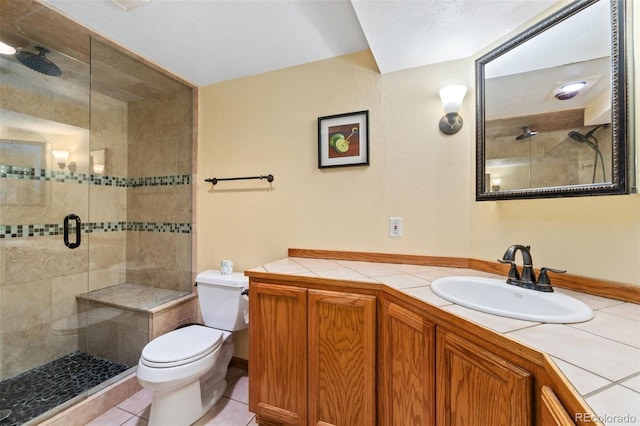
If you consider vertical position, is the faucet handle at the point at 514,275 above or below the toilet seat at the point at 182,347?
above

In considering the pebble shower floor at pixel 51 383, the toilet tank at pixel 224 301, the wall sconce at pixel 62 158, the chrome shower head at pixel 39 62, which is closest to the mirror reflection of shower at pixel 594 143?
the toilet tank at pixel 224 301

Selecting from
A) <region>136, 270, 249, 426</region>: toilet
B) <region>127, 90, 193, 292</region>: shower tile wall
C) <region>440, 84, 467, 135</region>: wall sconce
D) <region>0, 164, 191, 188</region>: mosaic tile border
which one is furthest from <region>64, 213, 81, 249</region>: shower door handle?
<region>440, 84, 467, 135</region>: wall sconce

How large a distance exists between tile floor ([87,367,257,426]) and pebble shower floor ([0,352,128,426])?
0.23 metres

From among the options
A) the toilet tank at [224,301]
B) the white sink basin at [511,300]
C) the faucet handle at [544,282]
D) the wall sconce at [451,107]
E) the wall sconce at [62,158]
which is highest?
the wall sconce at [451,107]

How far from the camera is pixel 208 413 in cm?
154

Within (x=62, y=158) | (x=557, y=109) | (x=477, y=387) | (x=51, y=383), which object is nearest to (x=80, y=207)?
(x=62, y=158)

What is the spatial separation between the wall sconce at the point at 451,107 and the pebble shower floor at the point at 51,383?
270cm

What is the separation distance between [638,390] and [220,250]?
2131 millimetres

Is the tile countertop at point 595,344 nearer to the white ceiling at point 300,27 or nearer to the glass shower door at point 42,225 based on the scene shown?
the white ceiling at point 300,27

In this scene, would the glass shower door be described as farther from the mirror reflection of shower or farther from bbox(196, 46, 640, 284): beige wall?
the mirror reflection of shower

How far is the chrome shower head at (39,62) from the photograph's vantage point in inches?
66.8

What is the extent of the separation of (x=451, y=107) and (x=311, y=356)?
1.53 m

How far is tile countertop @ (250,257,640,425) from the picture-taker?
441 millimetres

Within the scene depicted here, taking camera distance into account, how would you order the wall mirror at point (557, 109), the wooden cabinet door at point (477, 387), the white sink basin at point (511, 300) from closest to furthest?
the wooden cabinet door at point (477, 387)
the white sink basin at point (511, 300)
the wall mirror at point (557, 109)
